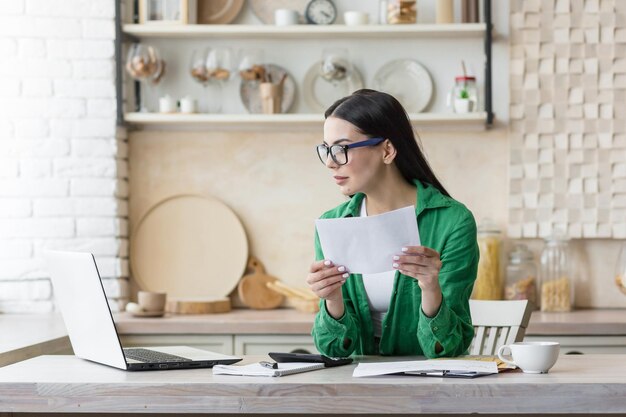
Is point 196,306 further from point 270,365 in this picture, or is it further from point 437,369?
point 437,369

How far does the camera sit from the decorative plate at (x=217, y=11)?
4.02m

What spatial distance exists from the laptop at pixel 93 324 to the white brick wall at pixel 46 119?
1.74 m

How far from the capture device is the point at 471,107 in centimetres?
386

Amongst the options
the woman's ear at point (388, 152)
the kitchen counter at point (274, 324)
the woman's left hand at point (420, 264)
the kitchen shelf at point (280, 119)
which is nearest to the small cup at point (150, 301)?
the kitchen counter at point (274, 324)

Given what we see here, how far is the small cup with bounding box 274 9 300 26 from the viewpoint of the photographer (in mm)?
3908

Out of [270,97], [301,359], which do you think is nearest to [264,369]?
[301,359]

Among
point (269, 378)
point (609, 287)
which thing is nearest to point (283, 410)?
point (269, 378)

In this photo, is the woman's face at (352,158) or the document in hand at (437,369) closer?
the document in hand at (437,369)

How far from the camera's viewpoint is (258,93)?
13.2 ft

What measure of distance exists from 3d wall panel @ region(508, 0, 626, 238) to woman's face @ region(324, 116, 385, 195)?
175 centimetres

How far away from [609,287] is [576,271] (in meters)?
0.15

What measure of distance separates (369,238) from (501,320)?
33.4 inches

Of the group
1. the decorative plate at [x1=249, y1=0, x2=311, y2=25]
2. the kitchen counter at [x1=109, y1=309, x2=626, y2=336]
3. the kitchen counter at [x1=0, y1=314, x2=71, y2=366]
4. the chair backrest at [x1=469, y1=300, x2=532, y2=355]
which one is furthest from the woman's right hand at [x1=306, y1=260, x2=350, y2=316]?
the decorative plate at [x1=249, y1=0, x2=311, y2=25]

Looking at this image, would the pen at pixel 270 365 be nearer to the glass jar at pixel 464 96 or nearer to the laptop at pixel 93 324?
the laptop at pixel 93 324
